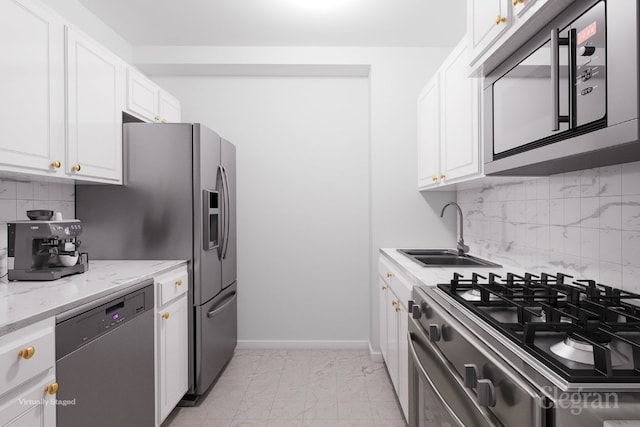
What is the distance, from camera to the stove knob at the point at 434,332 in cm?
127

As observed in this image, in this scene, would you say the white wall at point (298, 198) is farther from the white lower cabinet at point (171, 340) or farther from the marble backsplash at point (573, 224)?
the marble backsplash at point (573, 224)

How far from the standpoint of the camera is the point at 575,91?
3.23 feet

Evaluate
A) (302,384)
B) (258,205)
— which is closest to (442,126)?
(258,205)

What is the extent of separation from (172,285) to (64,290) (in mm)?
655

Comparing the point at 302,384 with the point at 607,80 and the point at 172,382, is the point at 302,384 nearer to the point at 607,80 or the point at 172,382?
the point at 172,382

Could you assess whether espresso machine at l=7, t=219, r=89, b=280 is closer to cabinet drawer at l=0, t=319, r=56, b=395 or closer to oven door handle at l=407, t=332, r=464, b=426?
cabinet drawer at l=0, t=319, r=56, b=395

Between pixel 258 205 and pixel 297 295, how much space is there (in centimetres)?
92

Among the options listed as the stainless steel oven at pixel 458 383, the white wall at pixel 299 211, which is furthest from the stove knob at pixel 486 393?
the white wall at pixel 299 211

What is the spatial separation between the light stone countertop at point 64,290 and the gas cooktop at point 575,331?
141cm

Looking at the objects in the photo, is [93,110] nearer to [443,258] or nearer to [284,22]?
[284,22]

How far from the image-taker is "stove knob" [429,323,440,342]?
127 cm

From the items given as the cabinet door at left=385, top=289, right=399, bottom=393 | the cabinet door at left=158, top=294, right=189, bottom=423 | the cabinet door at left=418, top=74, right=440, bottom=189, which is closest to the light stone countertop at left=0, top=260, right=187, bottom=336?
the cabinet door at left=158, top=294, right=189, bottom=423

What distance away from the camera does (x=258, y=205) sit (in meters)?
3.49

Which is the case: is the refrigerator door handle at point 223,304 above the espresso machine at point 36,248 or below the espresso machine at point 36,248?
below
